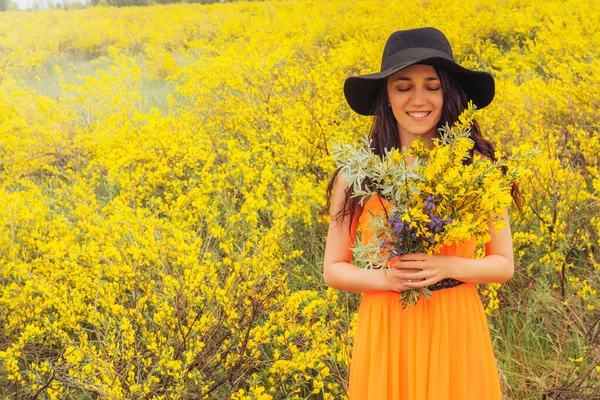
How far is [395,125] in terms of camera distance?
1.70 meters

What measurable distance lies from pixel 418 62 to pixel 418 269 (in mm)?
548

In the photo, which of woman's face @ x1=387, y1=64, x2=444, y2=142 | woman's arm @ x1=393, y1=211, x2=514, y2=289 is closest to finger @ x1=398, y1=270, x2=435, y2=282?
woman's arm @ x1=393, y1=211, x2=514, y2=289

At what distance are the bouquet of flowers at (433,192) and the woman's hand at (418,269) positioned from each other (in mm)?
19

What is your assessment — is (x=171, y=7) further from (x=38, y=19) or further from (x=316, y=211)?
(x=316, y=211)

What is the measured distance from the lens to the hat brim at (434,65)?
153 centimetres

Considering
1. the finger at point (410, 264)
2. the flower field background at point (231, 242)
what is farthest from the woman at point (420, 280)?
the flower field background at point (231, 242)

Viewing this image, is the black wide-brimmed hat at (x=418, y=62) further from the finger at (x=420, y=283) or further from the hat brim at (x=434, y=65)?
the finger at (x=420, y=283)

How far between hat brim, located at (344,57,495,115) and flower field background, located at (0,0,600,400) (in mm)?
323

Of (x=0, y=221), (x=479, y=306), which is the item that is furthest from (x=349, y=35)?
(x=479, y=306)

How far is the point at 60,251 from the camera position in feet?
9.27

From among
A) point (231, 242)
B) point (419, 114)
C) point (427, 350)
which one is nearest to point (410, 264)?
point (427, 350)

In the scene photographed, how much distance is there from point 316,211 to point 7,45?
8919mm

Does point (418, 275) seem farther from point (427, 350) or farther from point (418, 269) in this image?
point (427, 350)

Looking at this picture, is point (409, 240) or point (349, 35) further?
point (349, 35)
